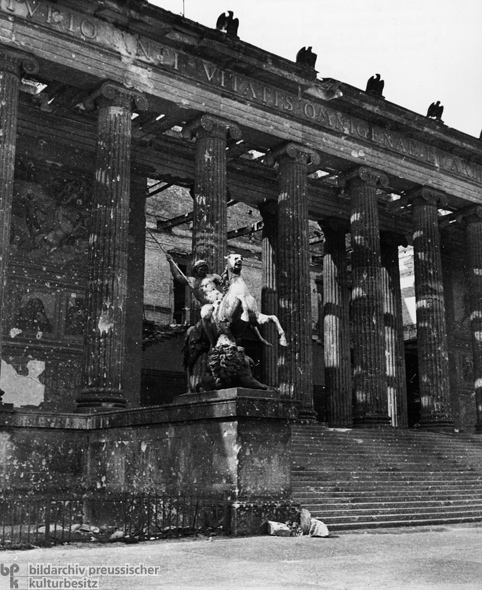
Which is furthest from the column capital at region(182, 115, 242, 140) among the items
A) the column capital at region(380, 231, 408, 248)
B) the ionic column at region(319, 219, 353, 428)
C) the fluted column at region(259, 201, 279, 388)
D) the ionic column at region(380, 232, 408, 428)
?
the ionic column at region(380, 232, 408, 428)

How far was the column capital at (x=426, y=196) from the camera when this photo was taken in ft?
83.6

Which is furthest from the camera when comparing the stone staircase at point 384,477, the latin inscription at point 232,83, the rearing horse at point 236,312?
the latin inscription at point 232,83

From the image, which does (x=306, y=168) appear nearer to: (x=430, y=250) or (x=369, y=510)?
(x=430, y=250)

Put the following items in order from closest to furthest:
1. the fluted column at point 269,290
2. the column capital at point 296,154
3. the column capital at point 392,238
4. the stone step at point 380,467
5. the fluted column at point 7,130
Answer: the fluted column at point 7,130 → the stone step at point 380,467 → the column capital at point 296,154 → the fluted column at point 269,290 → the column capital at point 392,238

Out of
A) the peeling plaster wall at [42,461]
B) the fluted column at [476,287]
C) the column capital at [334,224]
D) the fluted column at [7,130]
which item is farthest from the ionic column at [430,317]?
the fluted column at [7,130]

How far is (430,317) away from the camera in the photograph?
2478 cm

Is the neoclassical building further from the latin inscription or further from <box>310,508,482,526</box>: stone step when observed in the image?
<box>310,508,482,526</box>: stone step

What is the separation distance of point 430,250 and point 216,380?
1420 cm

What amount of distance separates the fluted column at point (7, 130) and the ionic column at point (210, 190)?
15.0ft

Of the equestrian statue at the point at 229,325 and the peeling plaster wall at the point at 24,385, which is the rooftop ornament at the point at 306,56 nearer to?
the equestrian statue at the point at 229,325

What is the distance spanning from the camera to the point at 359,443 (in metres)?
19.6

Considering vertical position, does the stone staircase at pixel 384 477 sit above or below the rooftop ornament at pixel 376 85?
below

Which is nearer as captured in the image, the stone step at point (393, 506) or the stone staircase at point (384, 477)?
the stone step at point (393, 506)

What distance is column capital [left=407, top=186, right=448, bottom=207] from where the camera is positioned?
25.5 m
